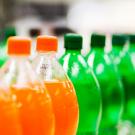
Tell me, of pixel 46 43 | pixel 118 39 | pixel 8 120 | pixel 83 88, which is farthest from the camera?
pixel 118 39

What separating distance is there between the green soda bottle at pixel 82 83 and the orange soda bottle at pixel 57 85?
57 mm

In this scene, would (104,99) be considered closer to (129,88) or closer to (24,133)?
(129,88)

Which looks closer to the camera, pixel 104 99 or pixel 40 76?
pixel 40 76

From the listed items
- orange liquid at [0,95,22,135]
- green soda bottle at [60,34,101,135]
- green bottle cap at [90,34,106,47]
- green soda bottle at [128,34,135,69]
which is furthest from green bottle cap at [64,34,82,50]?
green soda bottle at [128,34,135,69]

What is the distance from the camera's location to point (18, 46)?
24.7 inches

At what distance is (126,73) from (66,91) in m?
0.36

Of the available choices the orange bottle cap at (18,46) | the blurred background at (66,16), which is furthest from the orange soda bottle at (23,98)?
the blurred background at (66,16)

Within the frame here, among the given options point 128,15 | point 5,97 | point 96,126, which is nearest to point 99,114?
point 96,126

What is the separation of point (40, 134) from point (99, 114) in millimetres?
220

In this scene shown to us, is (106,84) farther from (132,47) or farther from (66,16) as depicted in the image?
(66,16)

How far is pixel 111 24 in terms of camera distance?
1.78 meters

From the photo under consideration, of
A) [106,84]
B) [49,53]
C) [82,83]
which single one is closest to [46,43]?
[49,53]

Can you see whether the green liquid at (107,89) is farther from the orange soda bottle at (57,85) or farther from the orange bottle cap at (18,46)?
the orange bottle cap at (18,46)

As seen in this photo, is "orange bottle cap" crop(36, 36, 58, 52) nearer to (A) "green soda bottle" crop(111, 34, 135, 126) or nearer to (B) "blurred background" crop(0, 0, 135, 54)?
(A) "green soda bottle" crop(111, 34, 135, 126)
